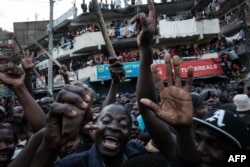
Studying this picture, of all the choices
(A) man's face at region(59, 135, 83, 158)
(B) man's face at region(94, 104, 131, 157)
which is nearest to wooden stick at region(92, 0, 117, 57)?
(A) man's face at region(59, 135, 83, 158)

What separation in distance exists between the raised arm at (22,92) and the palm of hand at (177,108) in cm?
103

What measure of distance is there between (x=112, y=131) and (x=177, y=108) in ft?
2.32

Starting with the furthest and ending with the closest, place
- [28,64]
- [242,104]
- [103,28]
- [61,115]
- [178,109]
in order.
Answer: [242,104] < [103,28] < [28,64] < [178,109] < [61,115]

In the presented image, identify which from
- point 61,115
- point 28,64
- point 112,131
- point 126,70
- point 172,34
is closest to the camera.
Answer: point 61,115

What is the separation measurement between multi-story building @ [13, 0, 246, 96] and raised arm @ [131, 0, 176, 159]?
67.6 ft

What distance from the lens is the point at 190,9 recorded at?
1137 inches

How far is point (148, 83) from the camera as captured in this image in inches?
105

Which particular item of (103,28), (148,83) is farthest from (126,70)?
(148,83)

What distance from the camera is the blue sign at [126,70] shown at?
24.1 m

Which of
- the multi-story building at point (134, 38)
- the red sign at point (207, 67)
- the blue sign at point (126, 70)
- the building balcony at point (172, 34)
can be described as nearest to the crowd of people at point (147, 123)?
the red sign at point (207, 67)

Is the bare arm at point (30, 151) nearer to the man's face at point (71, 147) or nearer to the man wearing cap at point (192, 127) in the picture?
the man wearing cap at point (192, 127)

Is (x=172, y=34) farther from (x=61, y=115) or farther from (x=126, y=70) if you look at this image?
(x=61, y=115)

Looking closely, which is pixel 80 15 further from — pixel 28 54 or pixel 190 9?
pixel 28 54

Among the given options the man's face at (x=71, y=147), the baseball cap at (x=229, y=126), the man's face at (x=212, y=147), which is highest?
the baseball cap at (x=229, y=126)
